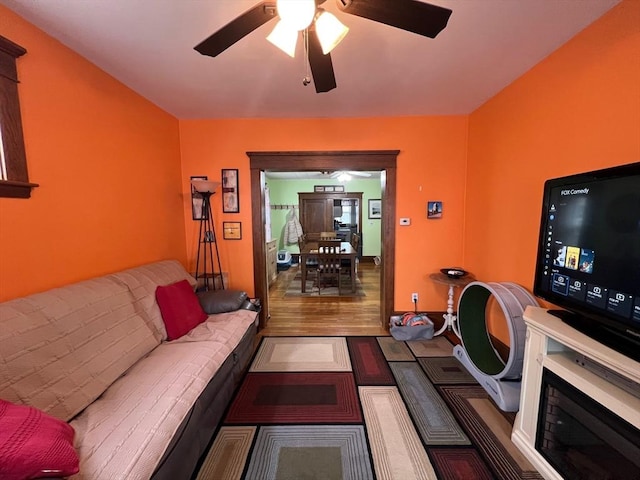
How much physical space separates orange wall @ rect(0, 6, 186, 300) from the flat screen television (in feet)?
9.54

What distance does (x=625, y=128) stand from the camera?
134 cm

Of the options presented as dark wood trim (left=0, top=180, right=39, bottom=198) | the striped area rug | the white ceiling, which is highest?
the white ceiling

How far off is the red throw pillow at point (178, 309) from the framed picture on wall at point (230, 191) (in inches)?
42.6

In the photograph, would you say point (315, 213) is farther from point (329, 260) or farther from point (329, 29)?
point (329, 29)

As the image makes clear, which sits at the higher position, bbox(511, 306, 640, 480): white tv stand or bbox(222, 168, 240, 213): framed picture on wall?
bbox(222, 168, 240, 213): framed picture on wall

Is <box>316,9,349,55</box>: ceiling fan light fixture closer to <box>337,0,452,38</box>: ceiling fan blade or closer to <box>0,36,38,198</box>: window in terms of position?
<box>337,0,452,38</box>: ceiling fan blade

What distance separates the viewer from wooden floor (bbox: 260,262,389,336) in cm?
299

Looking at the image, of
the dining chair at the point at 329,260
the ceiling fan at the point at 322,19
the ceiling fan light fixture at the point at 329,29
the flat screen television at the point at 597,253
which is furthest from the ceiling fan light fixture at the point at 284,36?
the dining chair at the point at 329,260

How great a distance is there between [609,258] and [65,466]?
2.23 metres

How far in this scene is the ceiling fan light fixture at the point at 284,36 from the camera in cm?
111

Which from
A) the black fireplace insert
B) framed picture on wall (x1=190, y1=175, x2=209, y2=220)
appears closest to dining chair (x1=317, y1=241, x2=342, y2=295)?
framed picture on wall (x1=190, y1=175, x2=209, y2=220)

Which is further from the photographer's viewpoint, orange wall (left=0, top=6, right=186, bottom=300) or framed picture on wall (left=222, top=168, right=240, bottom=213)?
framed picture on wall (left=222, top=168, right=240, bottom=213)

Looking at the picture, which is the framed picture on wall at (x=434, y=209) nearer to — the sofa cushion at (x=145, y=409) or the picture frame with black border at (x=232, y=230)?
the picture frame with black border at (x=232, y=230)

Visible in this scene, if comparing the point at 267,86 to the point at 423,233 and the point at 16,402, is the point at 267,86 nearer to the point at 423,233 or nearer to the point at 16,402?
the point at 423,233
